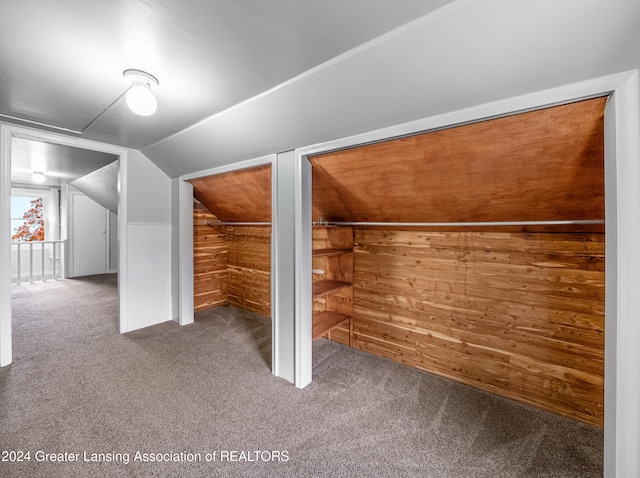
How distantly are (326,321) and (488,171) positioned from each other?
5.74 ft

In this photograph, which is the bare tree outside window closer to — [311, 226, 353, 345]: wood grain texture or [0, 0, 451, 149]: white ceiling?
[0, 0, 451, 149]: white ceiling

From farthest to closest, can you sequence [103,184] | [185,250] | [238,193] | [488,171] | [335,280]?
[103,184], [185,250], [238,193], [335,280], [488,171]

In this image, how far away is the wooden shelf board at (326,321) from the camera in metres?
2.24

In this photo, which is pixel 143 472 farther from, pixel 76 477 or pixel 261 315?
pixel 261 315

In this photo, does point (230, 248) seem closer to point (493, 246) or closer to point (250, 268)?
point (250, 268)

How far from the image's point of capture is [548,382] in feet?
5.82

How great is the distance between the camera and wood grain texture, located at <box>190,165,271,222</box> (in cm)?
258

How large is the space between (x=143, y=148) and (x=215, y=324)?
2.09 meters

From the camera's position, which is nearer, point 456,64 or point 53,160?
point 456,64

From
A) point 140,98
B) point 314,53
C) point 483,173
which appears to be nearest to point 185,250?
point 140,98

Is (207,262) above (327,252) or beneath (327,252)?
beneath

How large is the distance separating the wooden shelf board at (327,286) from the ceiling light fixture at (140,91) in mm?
1666

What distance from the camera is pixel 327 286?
2.49 m

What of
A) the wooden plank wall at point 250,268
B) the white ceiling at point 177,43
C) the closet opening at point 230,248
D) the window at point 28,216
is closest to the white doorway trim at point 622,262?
the white ceiling at point 177,43
